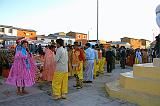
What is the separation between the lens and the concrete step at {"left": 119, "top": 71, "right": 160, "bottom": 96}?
7512mm

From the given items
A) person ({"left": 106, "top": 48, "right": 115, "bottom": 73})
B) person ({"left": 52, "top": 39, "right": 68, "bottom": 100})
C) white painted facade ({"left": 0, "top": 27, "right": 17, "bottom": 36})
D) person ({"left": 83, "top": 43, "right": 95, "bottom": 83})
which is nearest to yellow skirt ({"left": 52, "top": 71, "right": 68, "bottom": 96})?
person ({"left": 52, "top": 39, "right": 68, "bottom": 100})

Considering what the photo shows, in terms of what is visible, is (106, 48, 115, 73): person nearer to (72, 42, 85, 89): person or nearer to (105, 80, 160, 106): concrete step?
(72, 42, 85, 89): person

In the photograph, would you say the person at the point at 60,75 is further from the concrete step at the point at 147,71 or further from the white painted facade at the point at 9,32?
the white painted facade at the point at 9,32

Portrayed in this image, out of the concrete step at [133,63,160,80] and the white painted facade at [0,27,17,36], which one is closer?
the concrete step at [133,63,160,80]

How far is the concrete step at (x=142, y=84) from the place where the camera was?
7512 millimetres

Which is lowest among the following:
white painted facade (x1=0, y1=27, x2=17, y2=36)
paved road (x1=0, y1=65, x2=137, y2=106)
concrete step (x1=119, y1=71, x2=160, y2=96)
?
paved road (x1=0, y1=65, x2=137, y2=106)

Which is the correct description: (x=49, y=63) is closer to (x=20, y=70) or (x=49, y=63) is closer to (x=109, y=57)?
(x=20, y=70)

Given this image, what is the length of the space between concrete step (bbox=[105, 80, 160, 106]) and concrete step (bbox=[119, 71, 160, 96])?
5.9 inches

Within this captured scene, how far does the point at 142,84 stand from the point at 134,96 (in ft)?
1.49

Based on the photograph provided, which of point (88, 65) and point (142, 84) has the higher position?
point (88, 65)

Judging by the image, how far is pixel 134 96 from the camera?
303 inches

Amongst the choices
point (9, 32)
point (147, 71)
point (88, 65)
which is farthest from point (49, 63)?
point (9, 32)

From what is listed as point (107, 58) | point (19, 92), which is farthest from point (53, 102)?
point (107, 58)

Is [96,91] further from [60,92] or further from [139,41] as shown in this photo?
[139,41]
